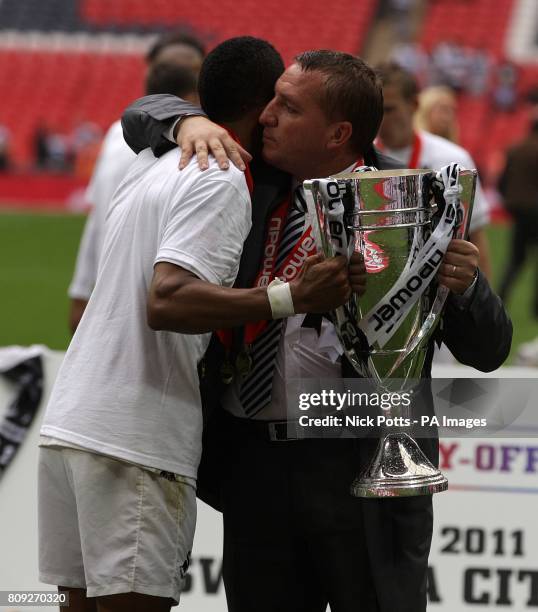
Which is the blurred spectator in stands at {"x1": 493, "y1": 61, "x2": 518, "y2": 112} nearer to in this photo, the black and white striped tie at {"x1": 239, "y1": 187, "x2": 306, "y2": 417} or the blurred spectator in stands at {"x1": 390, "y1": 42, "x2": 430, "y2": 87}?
the blurred spectator in stands at {"x1": 390, "y1": 42, "x2": 430, "y2": 87}

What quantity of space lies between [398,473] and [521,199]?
27.9ft

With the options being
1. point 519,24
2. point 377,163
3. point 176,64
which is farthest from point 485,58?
point 377,163

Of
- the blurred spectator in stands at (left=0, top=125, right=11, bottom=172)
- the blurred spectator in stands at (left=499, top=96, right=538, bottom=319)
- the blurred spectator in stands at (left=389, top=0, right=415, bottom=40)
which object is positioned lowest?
the blurred spectator in stands at (left=499, top=96, right=538, bottom=319)

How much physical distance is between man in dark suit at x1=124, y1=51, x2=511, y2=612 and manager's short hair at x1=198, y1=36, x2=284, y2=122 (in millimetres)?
86

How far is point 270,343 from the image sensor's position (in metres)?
2.48

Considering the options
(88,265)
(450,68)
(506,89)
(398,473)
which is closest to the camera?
(398,473)

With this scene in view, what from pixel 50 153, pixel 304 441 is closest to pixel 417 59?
pixel 50 153

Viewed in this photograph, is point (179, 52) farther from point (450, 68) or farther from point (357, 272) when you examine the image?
point (450, 68)

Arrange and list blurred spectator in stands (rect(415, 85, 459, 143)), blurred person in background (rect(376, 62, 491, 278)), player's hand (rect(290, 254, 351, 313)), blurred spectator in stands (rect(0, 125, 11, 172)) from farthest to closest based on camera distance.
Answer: blurred spectator in stands (rect(0, 125, 11, 172)) < blurred spectator in stands (rect(415, 85, 459, 143)) < blurred person in background (rect(376, 62, 491, 278)) < player's hand (rect(290, 254, 351, 313))

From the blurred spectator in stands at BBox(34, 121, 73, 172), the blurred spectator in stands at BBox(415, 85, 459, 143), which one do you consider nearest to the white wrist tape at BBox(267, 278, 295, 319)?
the blurred spectator in stands at BBox(415, 85, 459, 143)

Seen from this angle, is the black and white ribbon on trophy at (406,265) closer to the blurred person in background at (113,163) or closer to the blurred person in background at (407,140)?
the blurred person in background at (113,163)

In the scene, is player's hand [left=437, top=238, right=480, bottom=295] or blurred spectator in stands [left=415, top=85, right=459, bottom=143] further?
blurred spectator in stands [left=415, top=85, right=459, bottom=143]

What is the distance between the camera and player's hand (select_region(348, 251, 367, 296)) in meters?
2.21

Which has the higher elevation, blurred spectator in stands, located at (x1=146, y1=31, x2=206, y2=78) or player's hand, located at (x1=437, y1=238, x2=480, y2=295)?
blurred spectator in stands, located at (x1=146, y1=31, x2=206, y2=78)
